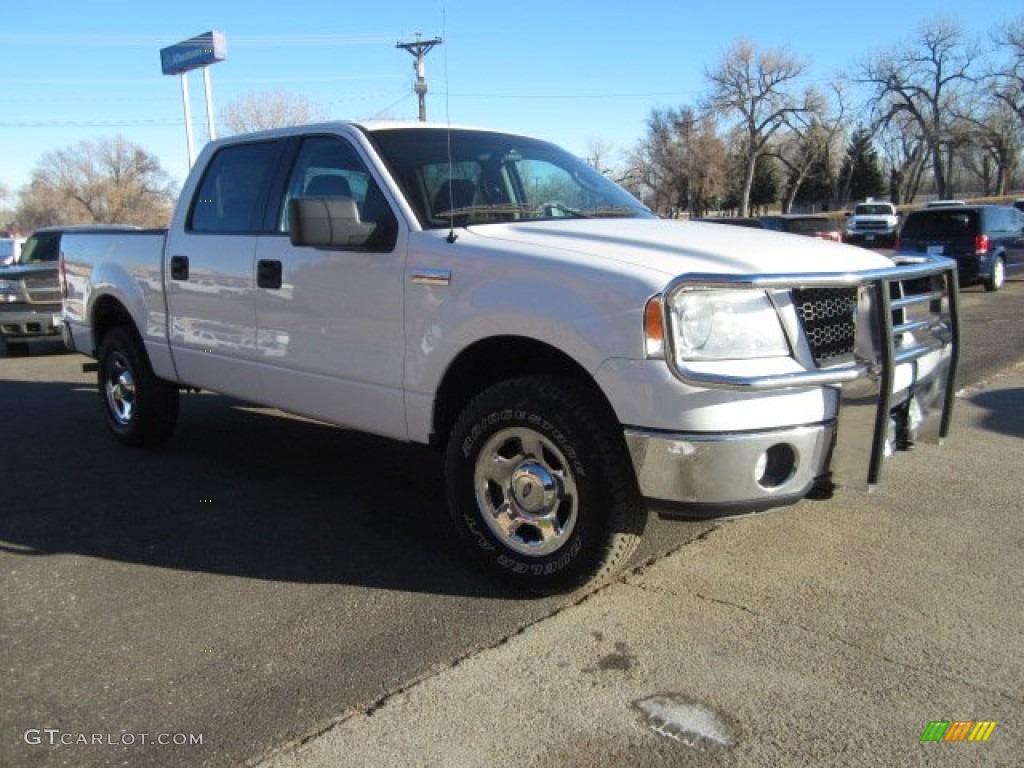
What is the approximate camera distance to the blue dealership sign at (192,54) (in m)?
32.9

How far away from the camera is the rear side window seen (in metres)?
15.9

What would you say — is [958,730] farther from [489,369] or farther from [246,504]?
[246,504]

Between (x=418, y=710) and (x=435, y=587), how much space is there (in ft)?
3.06

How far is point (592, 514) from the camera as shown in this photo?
329cm

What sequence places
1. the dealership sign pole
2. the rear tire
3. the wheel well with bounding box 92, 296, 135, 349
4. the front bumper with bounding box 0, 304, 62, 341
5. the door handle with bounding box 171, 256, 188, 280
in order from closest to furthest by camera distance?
the door handle with bounding box 171, 256, 188, 280, the wheel well with bounding box 92, 296, 135, 349, the front bumper with bounding box 0, 304, 62, 341, the rear tire, the dealership sign pole

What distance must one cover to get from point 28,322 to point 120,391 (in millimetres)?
6285

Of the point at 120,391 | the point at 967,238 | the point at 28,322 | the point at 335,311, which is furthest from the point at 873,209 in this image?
the point at 335,311

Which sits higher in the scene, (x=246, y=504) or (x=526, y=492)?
(x=526, y=492)

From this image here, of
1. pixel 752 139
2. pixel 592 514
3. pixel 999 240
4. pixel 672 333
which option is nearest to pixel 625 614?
pixel 592 514

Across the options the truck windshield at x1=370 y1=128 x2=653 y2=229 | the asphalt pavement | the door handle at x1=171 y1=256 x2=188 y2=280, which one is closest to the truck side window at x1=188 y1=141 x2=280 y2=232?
the door handle at x1=171 y1=256 x2=188 y2=280

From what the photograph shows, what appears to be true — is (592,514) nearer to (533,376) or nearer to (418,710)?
(533,376)

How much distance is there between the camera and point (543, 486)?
11.4 ft

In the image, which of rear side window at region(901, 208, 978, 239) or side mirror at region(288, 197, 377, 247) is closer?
side mirror at region(288, 197, 377, 247)

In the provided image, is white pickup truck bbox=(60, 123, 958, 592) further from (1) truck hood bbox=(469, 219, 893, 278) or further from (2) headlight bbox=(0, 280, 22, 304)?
(2) headlight bbox=(0, 280, 22, 304)
